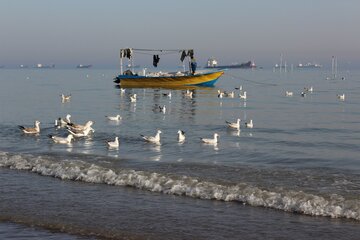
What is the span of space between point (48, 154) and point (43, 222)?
36.3ft

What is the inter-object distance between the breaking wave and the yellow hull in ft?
208

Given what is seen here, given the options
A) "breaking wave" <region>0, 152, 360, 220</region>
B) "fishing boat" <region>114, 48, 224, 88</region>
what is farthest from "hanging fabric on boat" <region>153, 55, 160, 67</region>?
"breaking wave" <region>0, 152, 360, 220</region>

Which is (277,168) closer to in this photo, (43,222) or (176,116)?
(43,222)

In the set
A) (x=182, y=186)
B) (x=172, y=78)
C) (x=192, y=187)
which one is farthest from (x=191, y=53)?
(x=192, y=187)

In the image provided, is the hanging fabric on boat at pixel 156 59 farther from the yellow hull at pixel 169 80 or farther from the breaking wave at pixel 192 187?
the breaking wave at pixel 192 187

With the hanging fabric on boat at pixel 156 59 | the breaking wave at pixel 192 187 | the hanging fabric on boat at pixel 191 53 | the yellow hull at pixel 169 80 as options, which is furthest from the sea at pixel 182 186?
the yellow hull at pixel 169 80

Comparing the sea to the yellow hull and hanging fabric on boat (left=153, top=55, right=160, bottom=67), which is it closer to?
hanging fabric on boat (left=153, top=55, right=160, bottom=67)

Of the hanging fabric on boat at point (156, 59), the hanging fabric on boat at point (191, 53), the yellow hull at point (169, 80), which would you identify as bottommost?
the yellow hull at point (169, 80)

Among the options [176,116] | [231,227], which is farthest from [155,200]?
[176,116]

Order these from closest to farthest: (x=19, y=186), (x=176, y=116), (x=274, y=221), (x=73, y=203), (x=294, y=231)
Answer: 1. (x=294, y=231)
2. (x=274, y=221)
3. (x=73, y=203)
4. (x=19, y=186)
5. (x=176, y=116)

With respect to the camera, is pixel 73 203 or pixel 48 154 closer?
pixel 73 203

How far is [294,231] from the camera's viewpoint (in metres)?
12.1

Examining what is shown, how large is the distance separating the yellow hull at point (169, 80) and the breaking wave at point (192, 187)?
6345cm

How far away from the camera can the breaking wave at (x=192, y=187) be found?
14.1 metres
